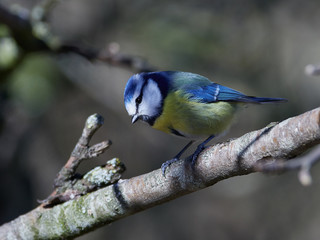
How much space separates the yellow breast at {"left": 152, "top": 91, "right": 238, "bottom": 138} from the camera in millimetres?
2438

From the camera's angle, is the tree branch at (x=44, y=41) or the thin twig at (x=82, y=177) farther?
the tree branch at (x=44, y=41)

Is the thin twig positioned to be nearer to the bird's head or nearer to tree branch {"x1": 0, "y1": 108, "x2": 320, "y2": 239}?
tree branch {"x1": 0, "y1": 108, "x2": 320, "y2": 239}

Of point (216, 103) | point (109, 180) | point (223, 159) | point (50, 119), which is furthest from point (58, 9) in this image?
point (223, 159)

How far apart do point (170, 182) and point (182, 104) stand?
90 centimetres

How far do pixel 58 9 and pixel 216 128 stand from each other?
2.68 m

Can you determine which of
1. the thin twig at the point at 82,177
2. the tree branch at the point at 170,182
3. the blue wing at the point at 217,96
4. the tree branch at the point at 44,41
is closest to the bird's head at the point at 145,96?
the blue wing at the point at 217,96

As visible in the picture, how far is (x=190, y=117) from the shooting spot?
2.46m

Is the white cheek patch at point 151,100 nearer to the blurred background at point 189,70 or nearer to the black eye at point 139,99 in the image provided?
the black eye at point 139,99

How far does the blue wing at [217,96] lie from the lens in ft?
8.43

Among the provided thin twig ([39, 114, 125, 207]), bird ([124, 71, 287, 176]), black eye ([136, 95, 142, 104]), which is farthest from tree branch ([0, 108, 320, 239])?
black eye ([136, 95, 142, 104])

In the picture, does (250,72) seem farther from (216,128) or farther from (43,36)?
(43,36)

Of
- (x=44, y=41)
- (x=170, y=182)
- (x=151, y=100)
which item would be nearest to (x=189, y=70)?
(x=44, y=41)

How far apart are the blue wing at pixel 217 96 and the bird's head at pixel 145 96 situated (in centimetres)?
20

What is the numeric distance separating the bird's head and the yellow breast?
5 centimetres
